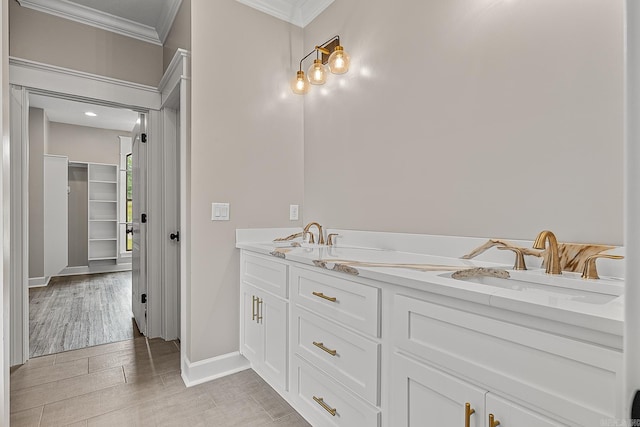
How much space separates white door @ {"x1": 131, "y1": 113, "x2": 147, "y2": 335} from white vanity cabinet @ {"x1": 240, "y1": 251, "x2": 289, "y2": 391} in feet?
3.89

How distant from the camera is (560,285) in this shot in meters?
1.06

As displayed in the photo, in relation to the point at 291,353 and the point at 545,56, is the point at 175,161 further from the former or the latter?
the point at 545,56

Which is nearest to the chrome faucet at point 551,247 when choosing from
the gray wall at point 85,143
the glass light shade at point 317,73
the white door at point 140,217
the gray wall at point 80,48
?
the glass light shade at point 317,73

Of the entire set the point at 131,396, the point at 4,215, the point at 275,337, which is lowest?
the point at 131,396

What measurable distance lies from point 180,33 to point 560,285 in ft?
8.70

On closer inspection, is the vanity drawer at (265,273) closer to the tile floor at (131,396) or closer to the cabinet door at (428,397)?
the tile floor at (131,396)

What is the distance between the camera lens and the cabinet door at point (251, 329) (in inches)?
78.2

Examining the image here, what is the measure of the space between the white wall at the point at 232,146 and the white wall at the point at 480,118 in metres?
0.42

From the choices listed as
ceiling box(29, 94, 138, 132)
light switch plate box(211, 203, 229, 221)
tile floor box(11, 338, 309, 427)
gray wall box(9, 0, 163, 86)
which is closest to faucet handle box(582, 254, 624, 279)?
tile floor box(11, 338, 309, 427)

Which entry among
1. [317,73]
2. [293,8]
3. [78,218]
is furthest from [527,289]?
[78,218]

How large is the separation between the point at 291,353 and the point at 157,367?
1.23m

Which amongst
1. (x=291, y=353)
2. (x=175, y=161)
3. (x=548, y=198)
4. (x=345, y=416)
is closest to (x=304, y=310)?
(x=291, y=353)

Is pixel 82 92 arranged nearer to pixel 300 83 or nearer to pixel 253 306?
pixel 300 83

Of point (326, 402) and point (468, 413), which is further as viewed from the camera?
point (326, 402)
